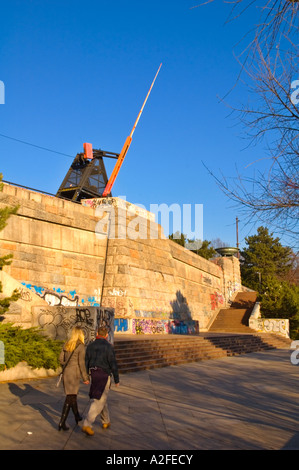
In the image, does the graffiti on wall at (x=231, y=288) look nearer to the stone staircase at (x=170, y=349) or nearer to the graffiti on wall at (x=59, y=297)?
the stone staircase at (x=170, y=349)

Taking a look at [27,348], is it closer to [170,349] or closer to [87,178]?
[170,349]

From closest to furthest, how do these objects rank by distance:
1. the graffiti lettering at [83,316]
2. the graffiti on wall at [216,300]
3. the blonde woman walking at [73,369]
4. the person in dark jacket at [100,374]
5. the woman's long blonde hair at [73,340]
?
the person in dark jacket at [100,374]
the blonde woman walking at [73,369]
the woman's long blonde hair at [73,340]
the graffiti lettering at [83,316]
the graffiti on wall at [216,300]

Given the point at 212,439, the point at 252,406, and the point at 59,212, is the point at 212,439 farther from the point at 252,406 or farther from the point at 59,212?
the point at 59,212

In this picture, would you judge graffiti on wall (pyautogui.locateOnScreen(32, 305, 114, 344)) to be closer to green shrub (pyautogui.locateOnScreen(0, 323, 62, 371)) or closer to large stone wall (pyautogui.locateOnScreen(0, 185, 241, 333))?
green shrub (pyautogui.locateOnScreen(0, 323, 62, 371))

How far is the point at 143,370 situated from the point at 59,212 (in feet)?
31.3

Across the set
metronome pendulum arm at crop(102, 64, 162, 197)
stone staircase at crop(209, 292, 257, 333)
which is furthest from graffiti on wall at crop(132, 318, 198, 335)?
metronome pendulum arm at crop(102, 64, 162, 197)

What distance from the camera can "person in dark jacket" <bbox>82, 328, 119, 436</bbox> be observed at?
6176mm

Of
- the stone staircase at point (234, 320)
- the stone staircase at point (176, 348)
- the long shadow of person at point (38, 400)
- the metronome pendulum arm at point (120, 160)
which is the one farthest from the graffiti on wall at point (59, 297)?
the stone staircase at point (234, 320)

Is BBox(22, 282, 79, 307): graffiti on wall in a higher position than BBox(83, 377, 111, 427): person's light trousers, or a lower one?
higher

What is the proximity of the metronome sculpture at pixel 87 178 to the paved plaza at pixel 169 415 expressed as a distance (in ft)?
74.0

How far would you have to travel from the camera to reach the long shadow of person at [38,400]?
7273 mm

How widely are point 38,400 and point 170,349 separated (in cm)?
937

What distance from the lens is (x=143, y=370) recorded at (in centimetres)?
1388
